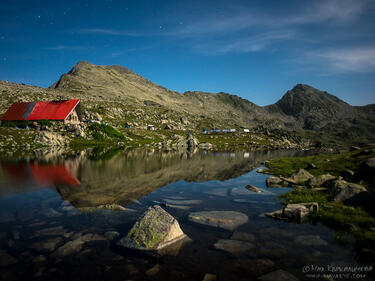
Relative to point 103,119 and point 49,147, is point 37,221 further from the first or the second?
point 103,119

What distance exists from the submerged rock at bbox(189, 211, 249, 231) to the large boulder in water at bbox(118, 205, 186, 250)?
3233mm

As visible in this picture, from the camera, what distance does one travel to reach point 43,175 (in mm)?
37469

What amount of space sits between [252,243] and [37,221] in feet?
56.7

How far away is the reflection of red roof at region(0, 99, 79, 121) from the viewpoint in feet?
371

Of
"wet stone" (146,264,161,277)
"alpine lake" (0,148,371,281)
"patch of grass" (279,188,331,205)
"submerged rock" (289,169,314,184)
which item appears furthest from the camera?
"submerged rock" (289,169,314,184)

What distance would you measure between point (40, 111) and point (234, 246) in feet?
432

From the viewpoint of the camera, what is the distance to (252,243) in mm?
14578

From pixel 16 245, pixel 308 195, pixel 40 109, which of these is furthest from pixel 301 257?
pixel 40 109

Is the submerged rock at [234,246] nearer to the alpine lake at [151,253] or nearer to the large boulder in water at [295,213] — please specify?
the alpine lake at [151,253]

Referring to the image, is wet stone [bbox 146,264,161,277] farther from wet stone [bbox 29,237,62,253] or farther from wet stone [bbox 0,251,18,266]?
wet stone [bbox 0,251,18,266]

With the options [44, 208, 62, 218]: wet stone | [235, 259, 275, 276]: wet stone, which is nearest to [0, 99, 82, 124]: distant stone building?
[44, 208, 62, 218]: wet stone

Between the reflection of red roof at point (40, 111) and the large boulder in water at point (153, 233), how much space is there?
380 ft

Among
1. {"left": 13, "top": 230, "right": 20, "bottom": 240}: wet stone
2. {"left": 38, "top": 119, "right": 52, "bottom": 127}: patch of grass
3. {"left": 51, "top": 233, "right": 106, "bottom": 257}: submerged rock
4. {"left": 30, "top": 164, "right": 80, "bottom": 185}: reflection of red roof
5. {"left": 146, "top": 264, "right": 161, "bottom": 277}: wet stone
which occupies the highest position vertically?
{"left": 38, "top": 119, "right": 52, "bottom": 127}: patch of grass
